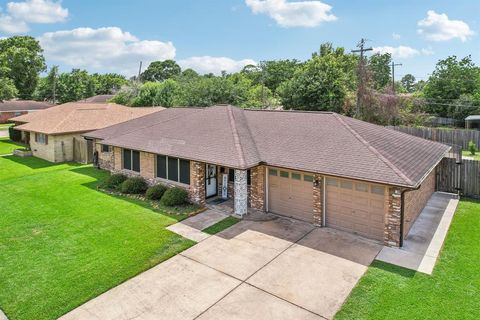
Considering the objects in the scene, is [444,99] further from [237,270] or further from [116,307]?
[116,307]

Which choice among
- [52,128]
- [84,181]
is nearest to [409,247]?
[84,181]

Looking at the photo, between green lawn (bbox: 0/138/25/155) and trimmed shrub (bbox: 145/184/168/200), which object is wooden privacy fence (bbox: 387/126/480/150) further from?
green lawn (bbox: 0/138/25/155)

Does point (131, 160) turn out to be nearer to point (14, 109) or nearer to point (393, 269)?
point (393, 269)

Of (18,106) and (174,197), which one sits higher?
(18,106)

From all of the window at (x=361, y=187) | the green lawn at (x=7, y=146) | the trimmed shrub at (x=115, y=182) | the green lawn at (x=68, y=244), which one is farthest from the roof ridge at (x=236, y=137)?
the green lawn at (x=7, y=146)

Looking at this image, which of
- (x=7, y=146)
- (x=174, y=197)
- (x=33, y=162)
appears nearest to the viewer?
(x=174, y=197)

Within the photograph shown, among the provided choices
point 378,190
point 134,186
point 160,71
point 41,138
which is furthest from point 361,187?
point 160,71

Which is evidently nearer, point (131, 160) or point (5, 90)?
point (131, 160)
